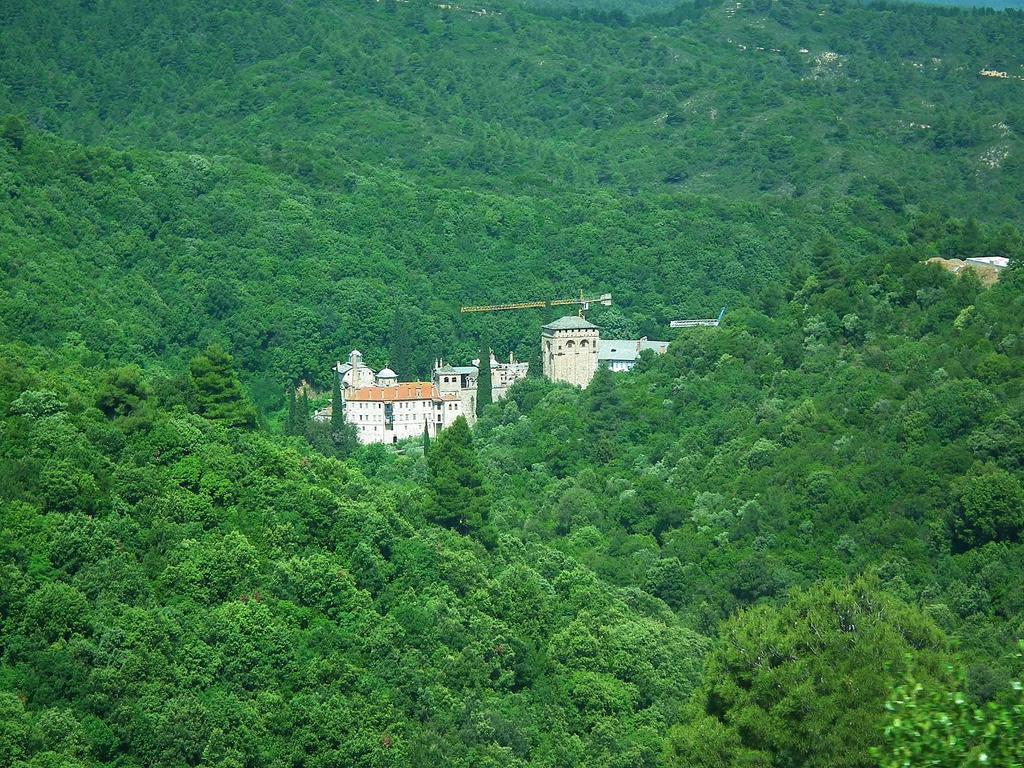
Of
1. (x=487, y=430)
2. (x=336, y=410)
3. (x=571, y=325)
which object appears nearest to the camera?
(x=336, y=410)

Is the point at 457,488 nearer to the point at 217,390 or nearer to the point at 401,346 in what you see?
the point at 217,390

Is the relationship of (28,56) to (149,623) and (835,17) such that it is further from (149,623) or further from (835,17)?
(149,623)

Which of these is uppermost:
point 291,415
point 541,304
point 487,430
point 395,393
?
point 541,304

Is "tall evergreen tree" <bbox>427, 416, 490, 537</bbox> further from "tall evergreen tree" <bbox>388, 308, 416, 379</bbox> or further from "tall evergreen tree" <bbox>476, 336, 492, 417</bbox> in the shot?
"tall evergreen tree" <bbox>388, 308, 416, 379</bbox>

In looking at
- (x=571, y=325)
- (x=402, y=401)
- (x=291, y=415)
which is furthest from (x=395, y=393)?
(x=571, y=325)

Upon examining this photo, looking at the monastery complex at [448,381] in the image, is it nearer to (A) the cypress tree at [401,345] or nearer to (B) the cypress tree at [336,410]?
(B) the cypress tree at [336,410]

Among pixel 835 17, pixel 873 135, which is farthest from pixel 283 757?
pixel 835 17
